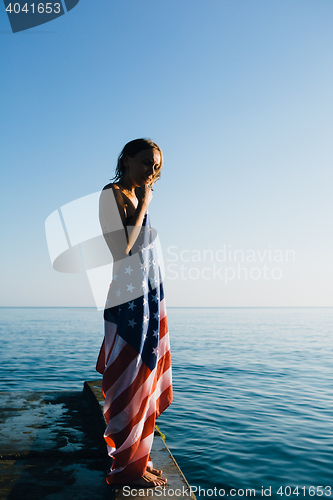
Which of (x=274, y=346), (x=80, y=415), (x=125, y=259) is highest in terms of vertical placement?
(x=125, y=259)

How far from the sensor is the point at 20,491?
2.60 metres

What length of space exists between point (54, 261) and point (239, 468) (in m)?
3.40

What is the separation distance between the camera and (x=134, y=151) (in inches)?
117

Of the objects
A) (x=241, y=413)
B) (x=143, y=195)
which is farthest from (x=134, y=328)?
(x=241, y=413)

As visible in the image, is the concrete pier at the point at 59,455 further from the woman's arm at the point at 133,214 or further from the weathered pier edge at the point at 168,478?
the woman's arm at the point at 133,214

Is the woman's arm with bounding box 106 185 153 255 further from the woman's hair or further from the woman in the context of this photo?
the woman's hair

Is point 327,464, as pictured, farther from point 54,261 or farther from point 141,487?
point 54,261

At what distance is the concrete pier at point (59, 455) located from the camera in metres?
2.61

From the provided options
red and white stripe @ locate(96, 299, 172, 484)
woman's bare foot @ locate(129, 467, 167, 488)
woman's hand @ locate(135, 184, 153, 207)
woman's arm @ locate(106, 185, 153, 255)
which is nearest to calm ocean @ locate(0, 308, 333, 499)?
woman's bare foot @ locate(129, 467, 167, 488)

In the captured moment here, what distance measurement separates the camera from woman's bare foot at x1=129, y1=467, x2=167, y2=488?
2.51 meters

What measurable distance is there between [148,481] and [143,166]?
235cm

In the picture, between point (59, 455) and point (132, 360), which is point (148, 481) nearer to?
point (132, 360)

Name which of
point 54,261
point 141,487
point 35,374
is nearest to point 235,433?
point 141,487

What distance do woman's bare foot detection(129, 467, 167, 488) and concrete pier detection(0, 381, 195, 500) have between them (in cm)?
6
